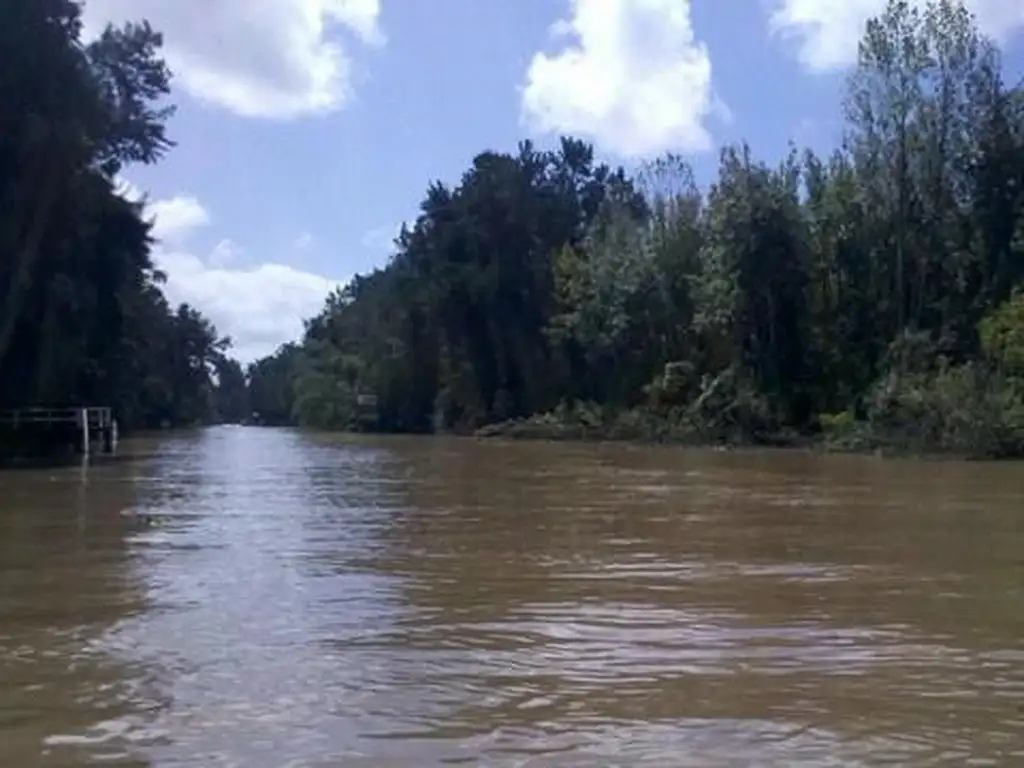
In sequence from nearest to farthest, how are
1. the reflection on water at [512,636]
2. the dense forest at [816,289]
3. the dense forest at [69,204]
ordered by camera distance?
the reflection on water at [512,636]
the dense forest at [69,204]
the dense forest at [816,289]

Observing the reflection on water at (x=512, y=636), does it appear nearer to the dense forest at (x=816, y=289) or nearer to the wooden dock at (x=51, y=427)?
the wooden dock at (x=51, y=427)

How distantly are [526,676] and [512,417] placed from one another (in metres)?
65.7

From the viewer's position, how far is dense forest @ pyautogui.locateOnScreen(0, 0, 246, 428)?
34.0 m

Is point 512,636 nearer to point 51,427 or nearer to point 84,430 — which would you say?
point 84,430

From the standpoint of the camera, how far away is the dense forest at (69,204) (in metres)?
34.0

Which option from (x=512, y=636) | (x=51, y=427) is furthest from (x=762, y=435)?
(x=512, y=636)

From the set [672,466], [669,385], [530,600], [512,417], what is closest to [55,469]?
[672,466]

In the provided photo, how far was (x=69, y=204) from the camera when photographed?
36.4 meters

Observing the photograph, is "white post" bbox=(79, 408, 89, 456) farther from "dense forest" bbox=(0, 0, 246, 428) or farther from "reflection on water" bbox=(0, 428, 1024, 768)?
"reflection on water" bbox=(0, 428, 1024, 768)

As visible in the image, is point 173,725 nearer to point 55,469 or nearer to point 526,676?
point 526,676

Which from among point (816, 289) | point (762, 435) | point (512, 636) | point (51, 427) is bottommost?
point (512, 636)

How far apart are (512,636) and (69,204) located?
31.1 m

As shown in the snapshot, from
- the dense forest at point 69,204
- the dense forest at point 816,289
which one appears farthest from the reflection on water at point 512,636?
the dense forest at point 816,289

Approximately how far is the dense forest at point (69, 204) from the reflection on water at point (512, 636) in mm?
18307
